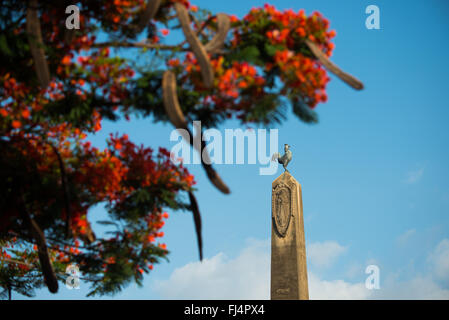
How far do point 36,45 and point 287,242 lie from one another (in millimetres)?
11634

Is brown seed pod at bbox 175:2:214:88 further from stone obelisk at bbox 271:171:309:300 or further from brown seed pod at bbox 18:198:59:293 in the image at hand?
stone obelisk at bbox 271:171:309:300

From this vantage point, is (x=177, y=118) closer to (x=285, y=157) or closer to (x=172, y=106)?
(x=172, y=106)

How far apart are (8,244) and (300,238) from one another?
9301 mm

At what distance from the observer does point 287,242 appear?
1550 centimetres

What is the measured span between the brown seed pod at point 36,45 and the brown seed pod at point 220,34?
6.24 ft

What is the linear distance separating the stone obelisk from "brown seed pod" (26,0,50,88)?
37.3 feet

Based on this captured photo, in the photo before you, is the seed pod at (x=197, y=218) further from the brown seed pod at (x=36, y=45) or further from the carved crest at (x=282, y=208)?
the carved crest at (x=282, y=208)

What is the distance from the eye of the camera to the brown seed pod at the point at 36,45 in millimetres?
5449

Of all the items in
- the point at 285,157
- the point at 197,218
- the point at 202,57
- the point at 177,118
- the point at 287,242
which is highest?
the point at 285,157

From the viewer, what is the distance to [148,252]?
7074 mm

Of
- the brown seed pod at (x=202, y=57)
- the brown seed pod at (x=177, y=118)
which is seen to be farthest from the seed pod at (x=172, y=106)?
the brown seed pod at (x=202, y=57)

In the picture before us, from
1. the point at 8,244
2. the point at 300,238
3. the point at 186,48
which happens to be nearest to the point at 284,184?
the point at 300,238

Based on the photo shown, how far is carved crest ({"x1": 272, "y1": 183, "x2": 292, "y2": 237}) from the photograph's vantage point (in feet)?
51.7

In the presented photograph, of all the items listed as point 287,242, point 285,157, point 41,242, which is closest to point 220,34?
point 41,242
